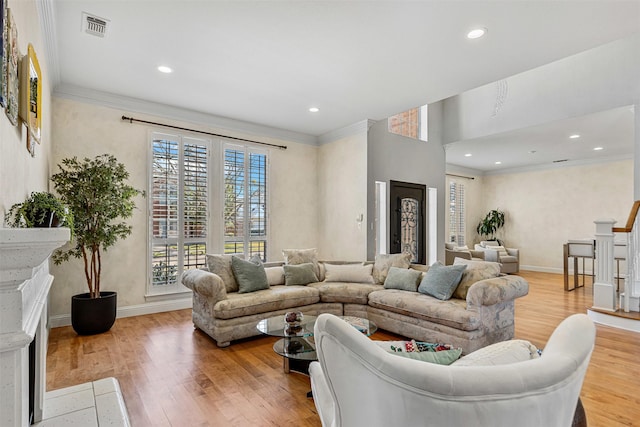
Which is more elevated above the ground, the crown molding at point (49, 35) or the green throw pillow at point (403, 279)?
the crown molding at point (49, 35)

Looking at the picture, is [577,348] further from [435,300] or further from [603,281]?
[603,281]

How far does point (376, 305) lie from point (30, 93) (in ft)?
11.5

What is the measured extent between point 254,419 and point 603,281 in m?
4.67

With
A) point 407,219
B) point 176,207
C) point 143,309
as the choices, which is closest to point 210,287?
point 143,309

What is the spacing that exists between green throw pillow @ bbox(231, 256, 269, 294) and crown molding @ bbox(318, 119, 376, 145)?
2.83m

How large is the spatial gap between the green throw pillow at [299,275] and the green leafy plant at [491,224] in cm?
721

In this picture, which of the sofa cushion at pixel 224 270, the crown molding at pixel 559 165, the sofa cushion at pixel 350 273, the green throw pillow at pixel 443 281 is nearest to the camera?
the green throw pillow at pixel 443 281

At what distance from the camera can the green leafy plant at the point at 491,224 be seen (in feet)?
31.7

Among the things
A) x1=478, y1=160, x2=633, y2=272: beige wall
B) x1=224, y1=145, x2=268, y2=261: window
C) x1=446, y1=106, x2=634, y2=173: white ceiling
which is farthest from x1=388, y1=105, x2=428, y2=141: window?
x1=478, y1=160, x2=633, y2=272: beige wall

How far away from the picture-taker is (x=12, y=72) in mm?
1514

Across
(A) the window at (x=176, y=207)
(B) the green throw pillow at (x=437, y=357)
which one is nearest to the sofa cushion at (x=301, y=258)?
(A) the window at (x=176, y=207)

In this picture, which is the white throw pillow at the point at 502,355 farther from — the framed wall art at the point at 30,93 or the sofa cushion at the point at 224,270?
the sofa cushion at the point at 224,270

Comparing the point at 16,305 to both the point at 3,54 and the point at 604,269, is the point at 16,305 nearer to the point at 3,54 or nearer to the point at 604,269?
the point at 3,54

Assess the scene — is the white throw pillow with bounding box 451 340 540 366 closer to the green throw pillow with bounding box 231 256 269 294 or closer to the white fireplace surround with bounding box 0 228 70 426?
the white fireplace surround with bounding box 0 228 70 426
